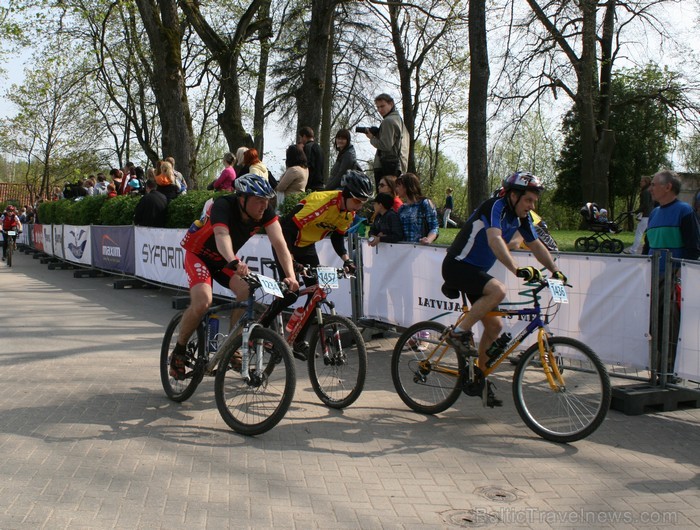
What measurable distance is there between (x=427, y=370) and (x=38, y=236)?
2614 centimetres

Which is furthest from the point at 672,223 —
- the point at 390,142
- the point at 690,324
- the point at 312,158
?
the point at 312,158

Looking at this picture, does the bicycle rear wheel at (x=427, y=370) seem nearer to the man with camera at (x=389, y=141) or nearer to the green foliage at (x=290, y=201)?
the man with camera at (x=389, y=141)

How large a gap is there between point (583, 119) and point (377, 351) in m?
21.6

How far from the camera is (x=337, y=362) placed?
6605mm

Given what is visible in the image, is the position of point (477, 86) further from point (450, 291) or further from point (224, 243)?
point (224, 243)

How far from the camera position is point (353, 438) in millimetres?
5832

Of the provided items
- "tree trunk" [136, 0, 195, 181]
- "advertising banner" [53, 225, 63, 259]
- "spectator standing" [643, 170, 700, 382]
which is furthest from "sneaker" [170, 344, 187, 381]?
"advertising banner" [53, 225, 63, 259]

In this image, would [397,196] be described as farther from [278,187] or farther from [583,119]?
[583,119]

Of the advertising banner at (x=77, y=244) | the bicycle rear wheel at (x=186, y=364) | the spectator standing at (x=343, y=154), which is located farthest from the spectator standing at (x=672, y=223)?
the advertising banner at (x=77, y=244)

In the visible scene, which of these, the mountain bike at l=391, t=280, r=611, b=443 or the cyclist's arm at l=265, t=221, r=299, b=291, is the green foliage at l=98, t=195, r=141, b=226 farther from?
the mountain bike at l=391, t=280, r=611, b=443

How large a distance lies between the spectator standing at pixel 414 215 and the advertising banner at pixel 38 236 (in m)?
21.7

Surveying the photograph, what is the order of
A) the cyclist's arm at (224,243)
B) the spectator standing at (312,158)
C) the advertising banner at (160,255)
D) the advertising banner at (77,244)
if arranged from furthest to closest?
the advertising banner at (77,244), the advertising banner at (160,255), the spectator standing at (312,158), the cyclist's arm at (224,243)

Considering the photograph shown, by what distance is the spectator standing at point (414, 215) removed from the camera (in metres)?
9.44

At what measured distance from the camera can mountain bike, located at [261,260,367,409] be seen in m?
6.46
